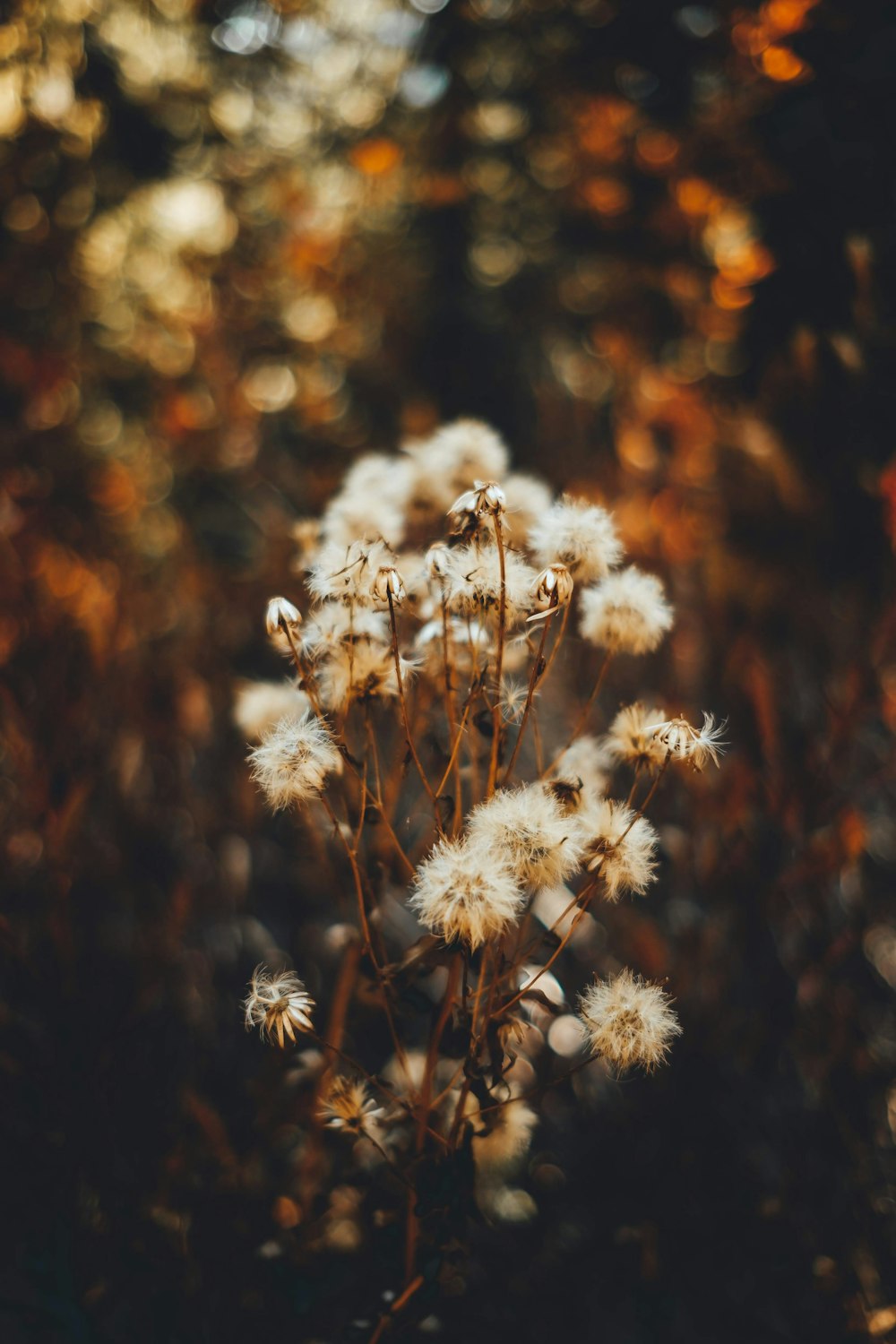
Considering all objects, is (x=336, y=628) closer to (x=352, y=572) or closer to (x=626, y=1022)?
(x=352, y=572)

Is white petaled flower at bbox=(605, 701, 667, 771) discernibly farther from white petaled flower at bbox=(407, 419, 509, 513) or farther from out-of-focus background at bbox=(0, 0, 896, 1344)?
out-of-focus background at bbox=(0, 0, 896, 1344)

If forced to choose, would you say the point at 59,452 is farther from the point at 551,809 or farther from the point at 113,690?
the point at 551,809

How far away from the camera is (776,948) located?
67.0 inches

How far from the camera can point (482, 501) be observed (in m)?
0.81

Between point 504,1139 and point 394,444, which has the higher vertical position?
point 394,444

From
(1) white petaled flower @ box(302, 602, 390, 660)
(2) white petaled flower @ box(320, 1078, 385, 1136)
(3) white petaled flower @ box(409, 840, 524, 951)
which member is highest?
(1) white petaled flower @ box(302, 602, 390, 660)

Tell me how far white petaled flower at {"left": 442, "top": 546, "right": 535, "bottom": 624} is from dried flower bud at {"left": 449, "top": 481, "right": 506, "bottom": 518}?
0.05 meters

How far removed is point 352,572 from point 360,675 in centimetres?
14

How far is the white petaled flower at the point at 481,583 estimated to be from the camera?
2.84 feet

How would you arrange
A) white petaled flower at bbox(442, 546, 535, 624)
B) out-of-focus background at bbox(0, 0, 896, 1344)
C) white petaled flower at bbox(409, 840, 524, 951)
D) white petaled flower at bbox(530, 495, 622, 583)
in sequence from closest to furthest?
white petaled flower at bbox(409, 840, 524, 951), white petaled flower at bbox(442, 546, 535, 624), white petaled flower at bbox(530, 495, 622, 583), out-of-focus background at bbox(0, 0, 896, 1344)

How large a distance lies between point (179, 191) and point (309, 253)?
43cm

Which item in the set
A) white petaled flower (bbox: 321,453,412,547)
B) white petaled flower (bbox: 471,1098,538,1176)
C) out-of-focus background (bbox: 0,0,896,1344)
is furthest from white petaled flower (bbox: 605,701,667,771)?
out-of-focus background (bbox: 0,0,896,1344)

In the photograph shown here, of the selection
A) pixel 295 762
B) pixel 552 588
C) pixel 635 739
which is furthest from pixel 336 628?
pixel 635 739

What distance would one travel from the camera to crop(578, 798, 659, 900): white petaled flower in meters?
0.83
